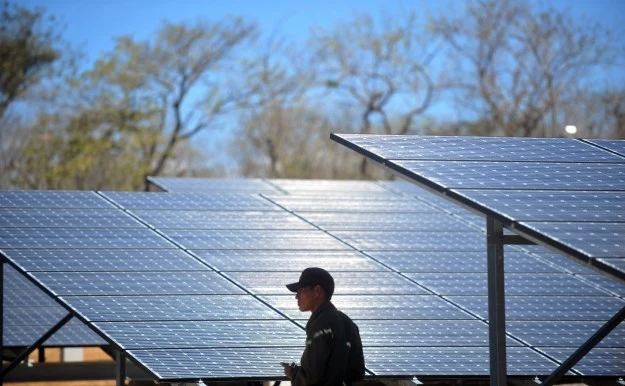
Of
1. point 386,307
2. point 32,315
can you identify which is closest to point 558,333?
point 386,307

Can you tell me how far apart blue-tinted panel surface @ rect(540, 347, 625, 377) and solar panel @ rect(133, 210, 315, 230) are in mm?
3694

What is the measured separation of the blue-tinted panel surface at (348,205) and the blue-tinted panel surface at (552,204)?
6.09m

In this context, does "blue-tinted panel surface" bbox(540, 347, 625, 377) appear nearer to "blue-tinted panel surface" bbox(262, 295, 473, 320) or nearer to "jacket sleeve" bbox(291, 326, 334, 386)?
"blue-tinted panel surface" bbox(262, 295, 473, 320)

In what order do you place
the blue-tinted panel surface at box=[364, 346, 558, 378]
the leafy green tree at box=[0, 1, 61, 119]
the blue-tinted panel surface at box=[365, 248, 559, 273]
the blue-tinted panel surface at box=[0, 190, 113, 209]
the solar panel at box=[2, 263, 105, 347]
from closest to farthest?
the blue-tinted panel surface at box=[364, 346, 558, 378] → the blue-tinted panel surface at box=[365, 248, 559, 273] → the blue-tinted panel surface at box=[0, 190, 113, 209] → the solar panel at box=[2, 263, 105, 347] → the leafy green tree at box=[0, 1, 61, 119]

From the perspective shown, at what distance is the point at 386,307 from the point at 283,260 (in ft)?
4.53

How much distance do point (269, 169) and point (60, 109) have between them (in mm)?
11134

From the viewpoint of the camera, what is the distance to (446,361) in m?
9.77

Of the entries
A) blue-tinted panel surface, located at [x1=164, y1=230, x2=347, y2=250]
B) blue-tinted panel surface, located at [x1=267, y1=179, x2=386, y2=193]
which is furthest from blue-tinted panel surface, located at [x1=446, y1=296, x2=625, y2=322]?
blue-tinted panel surface, located at [x1=267, y1=179, x2=386, y2=193]

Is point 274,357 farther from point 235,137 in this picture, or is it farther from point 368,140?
point 235,137

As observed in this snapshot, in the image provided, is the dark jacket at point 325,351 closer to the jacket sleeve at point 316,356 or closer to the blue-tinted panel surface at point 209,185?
the jacket sleeve at point 316,356

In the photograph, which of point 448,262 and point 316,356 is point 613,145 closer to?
point 448,262

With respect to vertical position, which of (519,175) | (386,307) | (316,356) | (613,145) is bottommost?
(386,307)

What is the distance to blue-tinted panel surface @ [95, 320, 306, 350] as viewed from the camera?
31.3 feet

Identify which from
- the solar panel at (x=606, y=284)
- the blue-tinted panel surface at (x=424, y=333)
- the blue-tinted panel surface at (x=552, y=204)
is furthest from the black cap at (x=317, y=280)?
the solar panel at (x=606, y=284)
